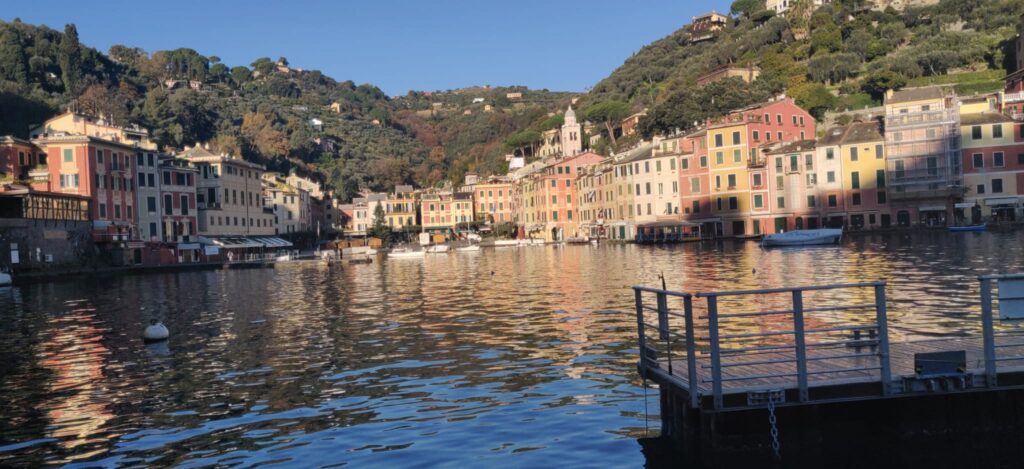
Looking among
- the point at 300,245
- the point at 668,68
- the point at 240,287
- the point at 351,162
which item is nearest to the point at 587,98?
the point at 668,68

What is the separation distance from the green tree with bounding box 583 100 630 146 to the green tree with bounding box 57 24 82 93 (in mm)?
92468

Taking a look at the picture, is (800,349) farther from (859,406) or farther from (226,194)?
(226,194)

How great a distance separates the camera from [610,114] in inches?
6127

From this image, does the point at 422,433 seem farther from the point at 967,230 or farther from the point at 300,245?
the point at 300,245

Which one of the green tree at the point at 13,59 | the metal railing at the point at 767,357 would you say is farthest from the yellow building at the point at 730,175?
the green tree at the point at 13,59

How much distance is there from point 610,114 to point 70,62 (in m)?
96.9

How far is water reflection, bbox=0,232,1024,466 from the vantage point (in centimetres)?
1256

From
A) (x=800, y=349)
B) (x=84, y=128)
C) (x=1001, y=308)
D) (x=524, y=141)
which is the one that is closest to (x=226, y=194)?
(x=84, y=128)

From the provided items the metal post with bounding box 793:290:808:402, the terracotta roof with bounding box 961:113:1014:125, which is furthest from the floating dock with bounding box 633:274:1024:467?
the terracotta roof with bounding box 961:113:1014:125

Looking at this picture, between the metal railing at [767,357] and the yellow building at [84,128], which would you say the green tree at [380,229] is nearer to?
the yellow building at [84,128]

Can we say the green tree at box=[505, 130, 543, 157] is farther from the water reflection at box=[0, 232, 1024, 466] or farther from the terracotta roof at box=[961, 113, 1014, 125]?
the water reflection at box=[0, 232, 1024, 466]

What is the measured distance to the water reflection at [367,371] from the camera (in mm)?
12562

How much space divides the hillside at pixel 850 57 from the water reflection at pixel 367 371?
247 ft

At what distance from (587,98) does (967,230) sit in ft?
395
